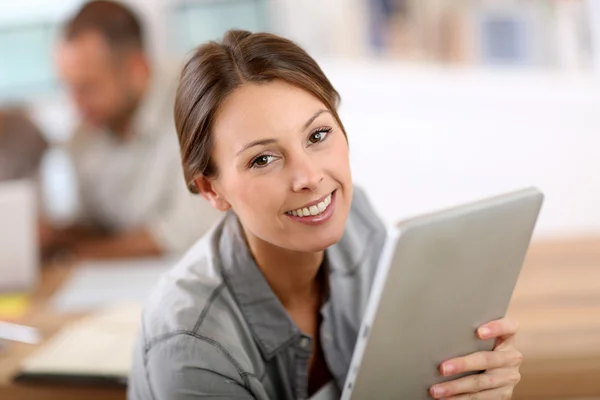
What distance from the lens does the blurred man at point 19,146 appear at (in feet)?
8.26

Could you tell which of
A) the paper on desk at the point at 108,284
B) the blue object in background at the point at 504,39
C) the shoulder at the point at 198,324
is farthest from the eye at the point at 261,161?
the blue object in background at the point at 504,39

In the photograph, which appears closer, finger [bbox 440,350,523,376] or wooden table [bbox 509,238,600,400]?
finger [bbox 440,350,523,376]

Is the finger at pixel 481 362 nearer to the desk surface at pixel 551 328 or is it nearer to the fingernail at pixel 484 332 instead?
the fingernail at pixel 484 332

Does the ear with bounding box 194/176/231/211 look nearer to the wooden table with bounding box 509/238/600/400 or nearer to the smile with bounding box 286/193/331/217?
the smile with bounding box 286/193/331/217

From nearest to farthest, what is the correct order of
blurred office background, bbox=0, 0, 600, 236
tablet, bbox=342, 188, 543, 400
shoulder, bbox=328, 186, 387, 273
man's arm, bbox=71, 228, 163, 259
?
tablet, bbox=342, 188, 543, 400 → shoulder, bbox=328, 186, 387, 273 → man's arm, bbox=71, 228, 163, 259 → blurred office background, bbox=0, 0, 600, 236

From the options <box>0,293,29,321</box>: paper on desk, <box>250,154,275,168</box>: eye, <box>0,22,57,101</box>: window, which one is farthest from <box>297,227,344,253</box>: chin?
<box>0,22,57,101</box>: window

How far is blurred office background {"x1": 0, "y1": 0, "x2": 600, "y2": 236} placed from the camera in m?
3.34

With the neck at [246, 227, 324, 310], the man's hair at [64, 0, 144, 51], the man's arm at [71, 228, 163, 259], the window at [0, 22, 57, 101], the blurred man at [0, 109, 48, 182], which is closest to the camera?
the neck at [246, 227, 324, 310]

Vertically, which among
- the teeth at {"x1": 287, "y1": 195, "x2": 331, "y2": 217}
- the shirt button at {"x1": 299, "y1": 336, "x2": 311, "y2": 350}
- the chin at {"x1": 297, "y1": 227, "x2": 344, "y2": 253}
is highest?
the teeth at {"x1": 287, "y1": 195, "x2": 331, "y2": 217}

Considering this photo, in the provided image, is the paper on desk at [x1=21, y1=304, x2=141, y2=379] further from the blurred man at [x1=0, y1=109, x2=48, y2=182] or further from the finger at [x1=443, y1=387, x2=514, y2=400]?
the blurred man at [x1=0, y1=109, x2=48, y2=182]

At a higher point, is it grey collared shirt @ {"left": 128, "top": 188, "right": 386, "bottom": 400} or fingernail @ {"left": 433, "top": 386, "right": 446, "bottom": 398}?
grey collared shirt @ {"left": 128, "top": 188, "right": 386, "bottom": 400}

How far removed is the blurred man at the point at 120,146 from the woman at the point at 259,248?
875 millimetres

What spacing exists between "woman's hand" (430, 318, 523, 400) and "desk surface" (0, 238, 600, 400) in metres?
0.30

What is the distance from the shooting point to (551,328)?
4.66ft
